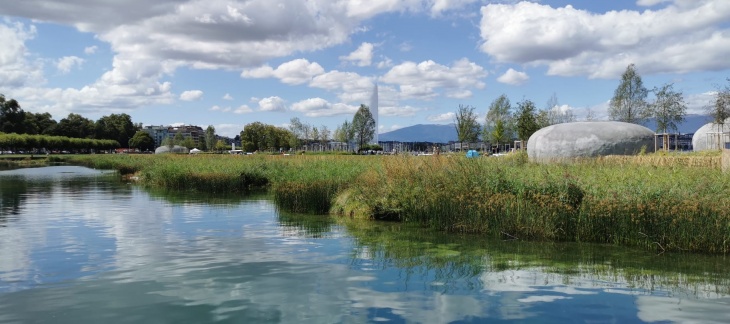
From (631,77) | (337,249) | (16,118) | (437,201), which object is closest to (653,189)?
(437,201)

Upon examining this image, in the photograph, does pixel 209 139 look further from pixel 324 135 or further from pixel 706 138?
pixel 706 138

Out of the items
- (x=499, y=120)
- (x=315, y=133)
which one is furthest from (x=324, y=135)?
(x=499, y=120)

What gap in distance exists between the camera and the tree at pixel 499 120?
61812mm

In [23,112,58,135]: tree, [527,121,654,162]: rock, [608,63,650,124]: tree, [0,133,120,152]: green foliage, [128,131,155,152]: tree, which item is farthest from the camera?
[128,131,155,152]: tree

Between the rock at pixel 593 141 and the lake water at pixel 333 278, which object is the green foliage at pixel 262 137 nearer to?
the rock at pixel 593 141

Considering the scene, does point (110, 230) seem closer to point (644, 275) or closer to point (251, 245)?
point (251, 245)

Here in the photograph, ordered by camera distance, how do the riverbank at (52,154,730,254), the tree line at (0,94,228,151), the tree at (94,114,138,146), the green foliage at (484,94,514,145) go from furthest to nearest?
the tree at (94,114,138,146)
the tree line at (0,94,228,151)
the green foliage at (484,94,514,145)
the riverbank at (52,154,730,254)

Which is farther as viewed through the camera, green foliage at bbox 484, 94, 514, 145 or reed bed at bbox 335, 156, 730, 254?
green foliage at bbox 484, 94, 514, 145

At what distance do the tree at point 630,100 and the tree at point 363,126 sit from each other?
153 feet

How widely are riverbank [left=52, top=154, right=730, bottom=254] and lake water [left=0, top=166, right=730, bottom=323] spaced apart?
62cm

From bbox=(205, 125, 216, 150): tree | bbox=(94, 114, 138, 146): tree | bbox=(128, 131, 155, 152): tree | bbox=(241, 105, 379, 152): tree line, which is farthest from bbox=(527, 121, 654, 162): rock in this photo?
bbox=(94, 114, 138, 146): tree

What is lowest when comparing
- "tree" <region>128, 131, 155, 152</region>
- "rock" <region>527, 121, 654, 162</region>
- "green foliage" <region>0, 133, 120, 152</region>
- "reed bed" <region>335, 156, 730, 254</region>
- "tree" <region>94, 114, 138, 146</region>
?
"reed bed" <region>335, 156, 730, 254</region>

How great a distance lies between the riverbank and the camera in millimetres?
11391

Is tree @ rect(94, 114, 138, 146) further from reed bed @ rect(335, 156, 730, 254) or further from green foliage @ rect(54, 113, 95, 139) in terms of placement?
reed bed @ rect(335, 156, 730, 254)
